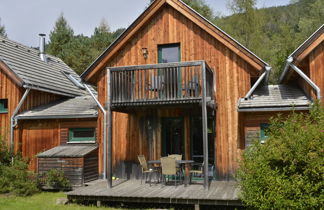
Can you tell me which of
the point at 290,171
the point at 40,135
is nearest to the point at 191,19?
the point at 290,171

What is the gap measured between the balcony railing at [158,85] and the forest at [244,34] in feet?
50.2

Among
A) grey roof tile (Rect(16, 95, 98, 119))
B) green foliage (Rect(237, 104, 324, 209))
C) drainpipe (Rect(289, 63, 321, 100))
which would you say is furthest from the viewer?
grey roof tile (Rect(16, 95, 98, 119))

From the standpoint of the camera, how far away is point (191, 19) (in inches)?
500

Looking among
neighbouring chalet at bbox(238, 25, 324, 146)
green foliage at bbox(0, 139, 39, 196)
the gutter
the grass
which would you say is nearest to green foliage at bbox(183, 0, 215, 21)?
neighbouring chalet at bbox(238, 25, 324, 146)

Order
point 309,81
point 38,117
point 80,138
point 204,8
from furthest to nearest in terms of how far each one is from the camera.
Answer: point 204,8 → point 38,117 → point 80,138 → point 309,81

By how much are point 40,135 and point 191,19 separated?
8.16 metres

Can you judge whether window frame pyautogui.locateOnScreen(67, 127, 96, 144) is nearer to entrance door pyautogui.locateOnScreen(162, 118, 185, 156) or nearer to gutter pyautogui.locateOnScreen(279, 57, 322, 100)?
entrance door pyautogui.locateOnScreen(162, 118, 185, 156)

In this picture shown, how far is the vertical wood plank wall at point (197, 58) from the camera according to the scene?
39.4 ft

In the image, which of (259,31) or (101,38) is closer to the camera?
(259,31)

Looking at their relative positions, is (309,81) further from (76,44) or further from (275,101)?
(76,44)

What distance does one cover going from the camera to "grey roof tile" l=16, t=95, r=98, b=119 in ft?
45.1

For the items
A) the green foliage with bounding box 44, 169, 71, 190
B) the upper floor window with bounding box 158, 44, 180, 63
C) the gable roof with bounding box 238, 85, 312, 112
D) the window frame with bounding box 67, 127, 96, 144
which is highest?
the upper floor window with bounding box 158, 44, 180, 63

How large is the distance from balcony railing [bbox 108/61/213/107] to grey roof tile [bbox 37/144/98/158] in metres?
2.79

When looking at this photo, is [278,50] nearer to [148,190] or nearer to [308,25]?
[308,25]
